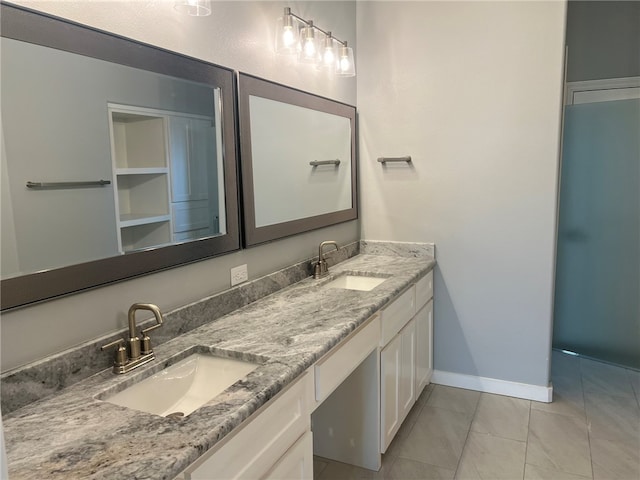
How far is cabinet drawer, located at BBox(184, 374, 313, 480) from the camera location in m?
1.11

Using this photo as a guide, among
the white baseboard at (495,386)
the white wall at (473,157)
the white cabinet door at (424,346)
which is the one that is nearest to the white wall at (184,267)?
the white wall at (473,157)

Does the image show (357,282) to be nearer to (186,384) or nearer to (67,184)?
(186,384)

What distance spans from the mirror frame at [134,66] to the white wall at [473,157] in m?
1.41

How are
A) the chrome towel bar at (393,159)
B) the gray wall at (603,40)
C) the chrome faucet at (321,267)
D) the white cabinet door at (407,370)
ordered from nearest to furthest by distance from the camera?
1. the white cabinet door at (407,370)
2. the chrome faucet at (321,267)
3. the chrome towel bar at (393,159)
4. the gray wall at (603,40)

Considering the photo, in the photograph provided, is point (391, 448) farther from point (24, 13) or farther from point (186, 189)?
point (24, 13)

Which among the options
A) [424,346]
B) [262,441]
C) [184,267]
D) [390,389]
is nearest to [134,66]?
[184,267]

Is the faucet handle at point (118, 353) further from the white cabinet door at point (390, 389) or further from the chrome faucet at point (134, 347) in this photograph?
the white cabinet door at point (390, 389)

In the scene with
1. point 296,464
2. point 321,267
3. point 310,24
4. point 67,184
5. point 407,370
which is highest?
point 310,24

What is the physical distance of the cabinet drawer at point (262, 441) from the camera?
111 cm

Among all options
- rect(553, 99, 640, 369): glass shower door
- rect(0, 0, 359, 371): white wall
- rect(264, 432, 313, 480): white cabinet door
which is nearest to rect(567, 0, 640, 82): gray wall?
rect(553, 99, 640, 369): glass shower door

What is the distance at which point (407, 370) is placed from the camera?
8.38 feet

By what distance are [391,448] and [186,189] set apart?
5.52 ft

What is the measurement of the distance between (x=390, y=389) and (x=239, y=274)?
939 mm

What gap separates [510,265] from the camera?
287 centimetres
